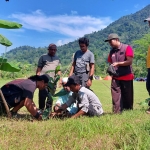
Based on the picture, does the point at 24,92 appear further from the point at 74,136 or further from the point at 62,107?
the point at 74,136

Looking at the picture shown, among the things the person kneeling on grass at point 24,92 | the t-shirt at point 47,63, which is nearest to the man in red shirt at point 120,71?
the t-shirt at point 47,63

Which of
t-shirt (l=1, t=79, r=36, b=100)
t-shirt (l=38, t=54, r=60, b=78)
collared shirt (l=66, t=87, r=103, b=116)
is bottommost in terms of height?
collared shirt (l=66, t=87, r=103, b=116)

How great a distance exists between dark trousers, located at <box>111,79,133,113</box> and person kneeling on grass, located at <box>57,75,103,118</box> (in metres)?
0.63

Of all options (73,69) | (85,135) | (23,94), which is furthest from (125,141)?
(73,69)

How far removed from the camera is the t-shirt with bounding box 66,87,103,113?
446 centimetres

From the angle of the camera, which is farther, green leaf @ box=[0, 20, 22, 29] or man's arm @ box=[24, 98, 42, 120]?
man's arm @ box=[24, 98, 42, 120]

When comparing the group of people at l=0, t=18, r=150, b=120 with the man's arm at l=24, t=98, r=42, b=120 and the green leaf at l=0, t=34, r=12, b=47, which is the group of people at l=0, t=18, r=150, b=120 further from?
the green leaf at l=0, t=34, r=12, b=47

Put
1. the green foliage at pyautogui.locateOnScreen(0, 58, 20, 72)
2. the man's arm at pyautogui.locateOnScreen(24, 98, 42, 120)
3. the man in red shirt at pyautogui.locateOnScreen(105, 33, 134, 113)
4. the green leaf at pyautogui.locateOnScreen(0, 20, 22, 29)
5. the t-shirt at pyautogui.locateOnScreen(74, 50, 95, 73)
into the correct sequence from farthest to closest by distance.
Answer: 1. the t-shirt at pyautogui.locateOnScreen(74, 50, 95, 73)
2. the man in red shirt at pyautogui.locateOnScreen(105, 33, 134, 113)
3. the man's arm at pyautogui.locateOnScreen(24, 98, 42, 120)
4. the green foliage at pyautogui.locateOnScreen(0, 58, 20, 72)
5. the green leaf at pyautogui.locateOnScreen(0, 20, 22, 29)

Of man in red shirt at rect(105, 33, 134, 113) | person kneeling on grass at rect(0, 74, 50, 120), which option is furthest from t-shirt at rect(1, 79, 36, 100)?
man in red shirt at rect(105, 33, 134, 113)

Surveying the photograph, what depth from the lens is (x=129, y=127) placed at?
125 inches

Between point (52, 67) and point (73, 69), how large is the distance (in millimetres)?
514

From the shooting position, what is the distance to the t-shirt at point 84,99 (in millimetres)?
4457

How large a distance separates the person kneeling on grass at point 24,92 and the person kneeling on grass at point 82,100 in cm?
47

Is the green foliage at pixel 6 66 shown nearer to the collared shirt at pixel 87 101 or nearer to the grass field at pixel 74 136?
the grass field at pixel 74 136
